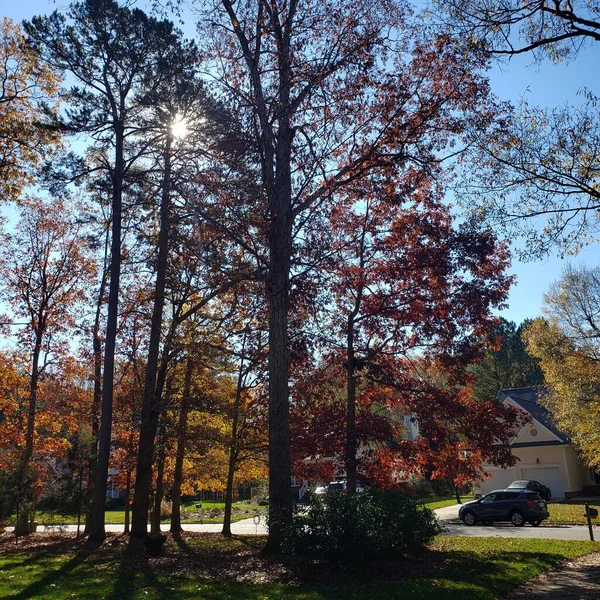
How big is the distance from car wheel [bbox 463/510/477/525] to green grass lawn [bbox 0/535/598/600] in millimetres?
10531

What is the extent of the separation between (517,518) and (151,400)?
1542 cm

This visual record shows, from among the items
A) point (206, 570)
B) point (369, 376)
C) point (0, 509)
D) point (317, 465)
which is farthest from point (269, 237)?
point (0, 509)

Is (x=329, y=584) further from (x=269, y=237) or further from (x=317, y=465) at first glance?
(x=269, y=237)

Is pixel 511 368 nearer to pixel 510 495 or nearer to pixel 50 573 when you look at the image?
pixel 510 495

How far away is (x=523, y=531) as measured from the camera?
19172 mm

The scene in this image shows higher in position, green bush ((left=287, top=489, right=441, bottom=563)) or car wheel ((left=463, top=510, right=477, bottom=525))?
green bush ((left=287, top=489, right=441, bottom=563))

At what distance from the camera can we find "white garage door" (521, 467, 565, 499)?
33156mm

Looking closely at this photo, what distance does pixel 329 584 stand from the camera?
845 cm

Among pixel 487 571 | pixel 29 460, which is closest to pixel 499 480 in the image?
pixel 29 460

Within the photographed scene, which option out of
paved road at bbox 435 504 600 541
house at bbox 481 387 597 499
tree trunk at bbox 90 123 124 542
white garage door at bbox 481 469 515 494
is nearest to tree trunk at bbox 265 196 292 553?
tree trunk at bbox 90 123 124 542

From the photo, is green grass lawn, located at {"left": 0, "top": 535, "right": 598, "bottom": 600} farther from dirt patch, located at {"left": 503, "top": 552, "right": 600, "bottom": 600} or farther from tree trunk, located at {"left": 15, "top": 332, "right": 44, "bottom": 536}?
tree trunk, located at {"left": 15, "top": 332, "right": 44, "bottom": 536}

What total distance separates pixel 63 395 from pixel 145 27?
1453 centimetres

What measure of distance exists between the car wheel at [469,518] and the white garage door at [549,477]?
12.9 m

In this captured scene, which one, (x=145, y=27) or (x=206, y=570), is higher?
(x=145, y=27)
